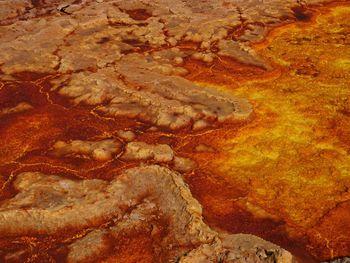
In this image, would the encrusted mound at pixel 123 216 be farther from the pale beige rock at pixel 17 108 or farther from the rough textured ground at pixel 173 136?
the pale beige rock at pixel 17 108

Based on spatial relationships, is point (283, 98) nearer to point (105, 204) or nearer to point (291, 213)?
point (291, 213)

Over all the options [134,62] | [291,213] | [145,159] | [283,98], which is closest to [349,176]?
[291,213]

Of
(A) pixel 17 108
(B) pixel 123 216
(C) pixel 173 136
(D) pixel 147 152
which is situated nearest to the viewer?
(B) pixel 123 216

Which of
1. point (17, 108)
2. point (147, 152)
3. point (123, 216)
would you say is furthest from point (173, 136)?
point (17, 108)

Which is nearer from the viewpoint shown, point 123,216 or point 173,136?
point 123,216

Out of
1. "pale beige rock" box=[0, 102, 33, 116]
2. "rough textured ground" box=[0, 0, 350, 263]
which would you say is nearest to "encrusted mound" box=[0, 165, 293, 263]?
"rough textured ground" box=[0, 0, 350, 263]

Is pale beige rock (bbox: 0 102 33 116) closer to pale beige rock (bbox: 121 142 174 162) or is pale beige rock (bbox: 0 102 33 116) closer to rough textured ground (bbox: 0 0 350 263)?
rough textured ground (bbox: 0 0 350 263)

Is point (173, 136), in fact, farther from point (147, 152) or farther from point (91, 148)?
point (91, 148)

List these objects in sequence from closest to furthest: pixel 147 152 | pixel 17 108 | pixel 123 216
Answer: pixel 123 216, pixel 147 152, pixel 17 108

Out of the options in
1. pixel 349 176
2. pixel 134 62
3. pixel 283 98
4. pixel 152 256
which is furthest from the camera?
pixel 134 62
